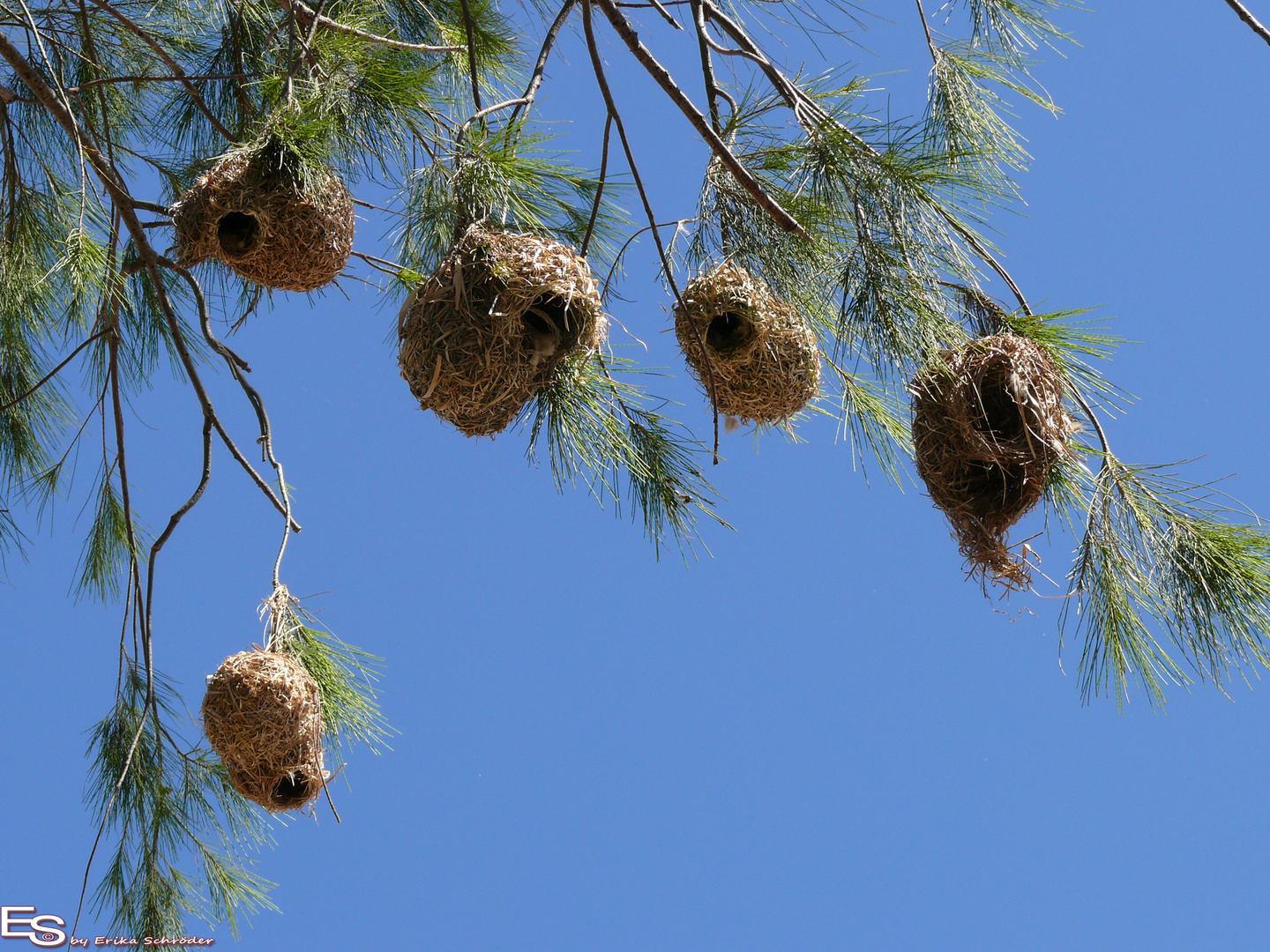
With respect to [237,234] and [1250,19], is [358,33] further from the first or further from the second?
[1250,19]

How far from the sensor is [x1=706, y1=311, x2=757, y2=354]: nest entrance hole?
1.66m

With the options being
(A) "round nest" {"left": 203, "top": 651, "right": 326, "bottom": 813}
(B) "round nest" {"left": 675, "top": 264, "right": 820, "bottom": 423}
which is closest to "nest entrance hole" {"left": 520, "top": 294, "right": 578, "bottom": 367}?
(B) "round nest" {"left": 675, "top": 264, "right": 820, "bottom": 423}

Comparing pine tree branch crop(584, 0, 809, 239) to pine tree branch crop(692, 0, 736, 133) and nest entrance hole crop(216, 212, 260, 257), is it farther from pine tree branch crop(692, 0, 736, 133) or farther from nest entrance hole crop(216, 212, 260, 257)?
nest entrance hole crop(216, 212, 260, 257)

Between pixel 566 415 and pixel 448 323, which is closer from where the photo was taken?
pixel 448 323

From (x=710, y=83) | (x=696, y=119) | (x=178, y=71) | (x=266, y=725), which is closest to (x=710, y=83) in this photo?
(x=710, y=83)

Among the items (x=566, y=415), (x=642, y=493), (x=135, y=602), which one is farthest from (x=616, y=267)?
(x=135, y=602)

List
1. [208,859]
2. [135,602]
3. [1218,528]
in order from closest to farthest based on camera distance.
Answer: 1. [1218,528]
2. [135,602]
3. [208,859]

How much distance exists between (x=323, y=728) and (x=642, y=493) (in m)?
0.61

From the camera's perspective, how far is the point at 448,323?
1.39 metres

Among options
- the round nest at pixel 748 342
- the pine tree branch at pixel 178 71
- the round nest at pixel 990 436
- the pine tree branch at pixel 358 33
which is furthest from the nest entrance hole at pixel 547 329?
the pine tree branch at pixel 178 71

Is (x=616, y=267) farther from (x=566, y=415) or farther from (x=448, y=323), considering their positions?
(x=448, y=323)

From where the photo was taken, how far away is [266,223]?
→ 5.31 ft

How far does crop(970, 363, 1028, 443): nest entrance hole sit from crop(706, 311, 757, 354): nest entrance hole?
0.33 m

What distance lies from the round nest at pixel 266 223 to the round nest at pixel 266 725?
55 cm
